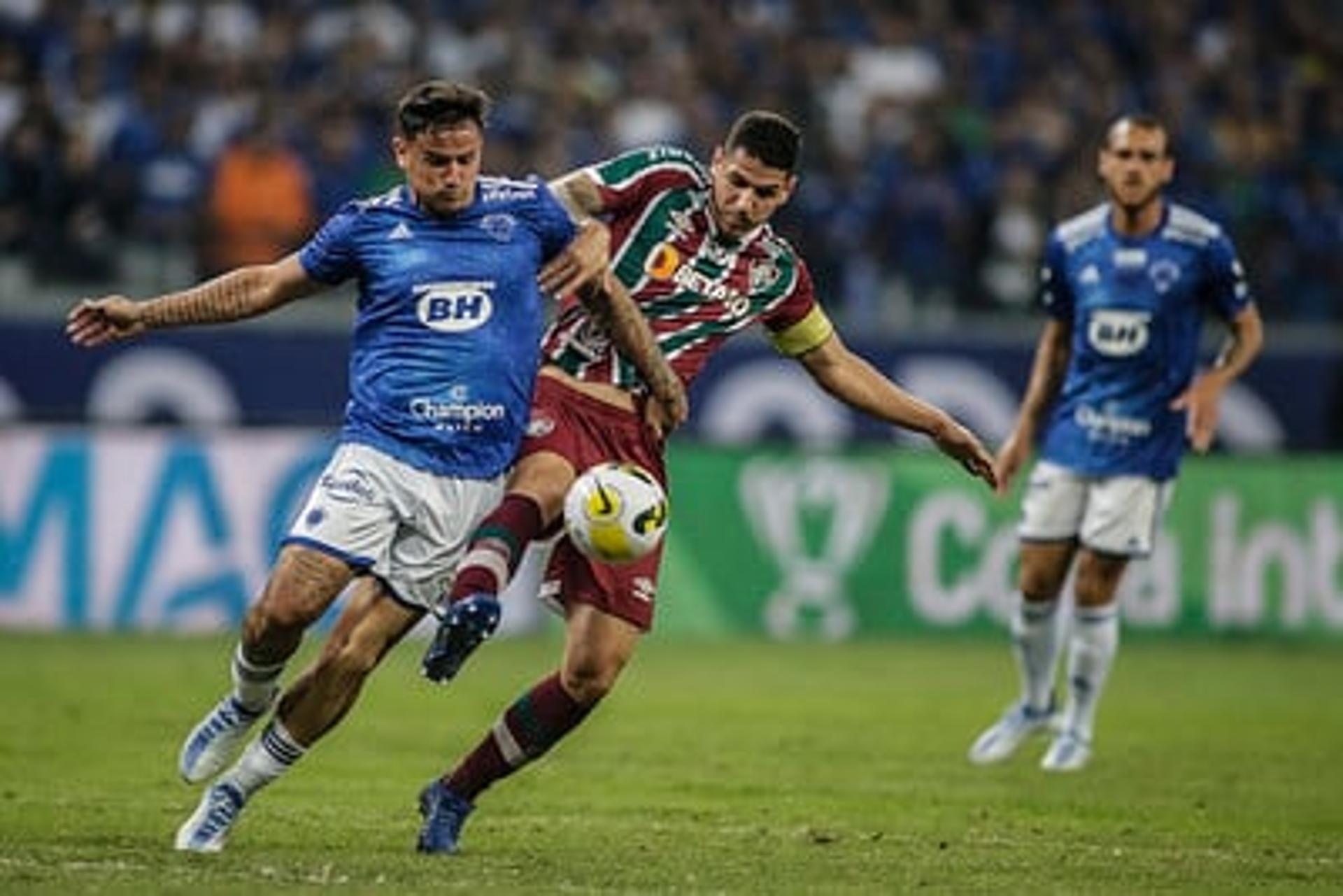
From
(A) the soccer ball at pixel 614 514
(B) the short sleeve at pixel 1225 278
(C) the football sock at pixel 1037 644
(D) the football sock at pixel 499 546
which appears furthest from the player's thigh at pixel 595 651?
(B) the short sleeve at pixel 1225 278

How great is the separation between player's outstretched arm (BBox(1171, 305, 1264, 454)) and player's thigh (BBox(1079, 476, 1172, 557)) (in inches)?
14.6

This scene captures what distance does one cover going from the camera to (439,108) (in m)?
9.70

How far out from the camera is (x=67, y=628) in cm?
2025

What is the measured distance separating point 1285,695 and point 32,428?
838cm

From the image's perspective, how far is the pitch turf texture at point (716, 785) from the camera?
978 centimetres

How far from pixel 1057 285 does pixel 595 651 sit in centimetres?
524

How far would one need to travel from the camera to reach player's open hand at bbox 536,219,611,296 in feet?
31.9

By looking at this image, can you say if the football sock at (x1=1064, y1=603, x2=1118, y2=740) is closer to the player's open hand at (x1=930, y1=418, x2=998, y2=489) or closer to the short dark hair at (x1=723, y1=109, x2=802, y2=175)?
the player's open hand at (x1=930, y1=418, x2=998, y2=489)

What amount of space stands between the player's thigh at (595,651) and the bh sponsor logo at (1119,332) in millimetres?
4965

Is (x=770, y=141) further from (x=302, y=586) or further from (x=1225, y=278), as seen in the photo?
(x=1225, y=278)

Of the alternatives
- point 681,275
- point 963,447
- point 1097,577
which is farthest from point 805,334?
point 1097,577

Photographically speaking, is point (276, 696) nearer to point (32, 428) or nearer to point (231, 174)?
point (32, 428)

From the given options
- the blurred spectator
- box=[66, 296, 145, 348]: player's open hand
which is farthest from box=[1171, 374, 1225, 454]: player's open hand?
the blurred spectator

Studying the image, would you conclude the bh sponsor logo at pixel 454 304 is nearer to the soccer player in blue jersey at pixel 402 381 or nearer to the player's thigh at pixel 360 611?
the soccer player in blue jersey at pixel 402 381
